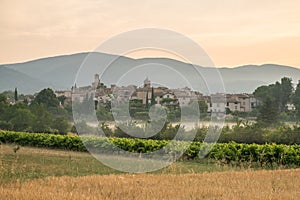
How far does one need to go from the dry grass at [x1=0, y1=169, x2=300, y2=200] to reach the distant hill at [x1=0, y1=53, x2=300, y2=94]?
15.2 ft

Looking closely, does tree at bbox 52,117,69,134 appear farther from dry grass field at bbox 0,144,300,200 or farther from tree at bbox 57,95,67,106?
dry grass field at bbox 0,144,300,200

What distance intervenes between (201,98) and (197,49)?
13.6 ft

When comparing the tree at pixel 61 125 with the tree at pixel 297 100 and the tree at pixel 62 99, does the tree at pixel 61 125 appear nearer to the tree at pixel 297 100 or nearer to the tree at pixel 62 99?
the tree at pixel 62 99

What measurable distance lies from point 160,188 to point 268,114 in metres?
18.2

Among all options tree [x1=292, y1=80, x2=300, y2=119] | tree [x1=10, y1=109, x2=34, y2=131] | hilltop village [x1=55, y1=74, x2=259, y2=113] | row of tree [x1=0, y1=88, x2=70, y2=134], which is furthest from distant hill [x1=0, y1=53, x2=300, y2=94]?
tree [x1=10, y1=109, x2=34, y2=131]

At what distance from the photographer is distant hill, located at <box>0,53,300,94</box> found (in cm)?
1473

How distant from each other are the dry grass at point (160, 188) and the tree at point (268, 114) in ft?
48.0

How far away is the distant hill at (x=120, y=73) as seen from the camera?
14.7m

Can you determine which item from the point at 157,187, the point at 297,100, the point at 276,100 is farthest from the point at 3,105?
the point at 157,187

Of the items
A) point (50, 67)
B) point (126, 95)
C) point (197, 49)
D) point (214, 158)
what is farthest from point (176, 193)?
point (50, 67)

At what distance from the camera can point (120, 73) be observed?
1461cm

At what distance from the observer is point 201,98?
18.7 meters

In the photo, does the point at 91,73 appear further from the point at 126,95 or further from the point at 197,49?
the point at 197,49

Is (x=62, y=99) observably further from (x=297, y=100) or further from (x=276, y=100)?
(x=297, y=100)
